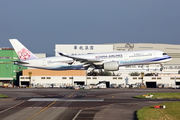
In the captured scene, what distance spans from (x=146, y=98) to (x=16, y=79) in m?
84.5

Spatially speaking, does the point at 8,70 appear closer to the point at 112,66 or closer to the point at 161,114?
the point at 112,66

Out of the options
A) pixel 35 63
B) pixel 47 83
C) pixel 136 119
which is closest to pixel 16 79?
pixel 47 83

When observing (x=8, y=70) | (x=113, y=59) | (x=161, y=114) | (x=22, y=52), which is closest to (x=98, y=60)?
(x=113, y=59)

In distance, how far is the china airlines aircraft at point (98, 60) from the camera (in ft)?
249

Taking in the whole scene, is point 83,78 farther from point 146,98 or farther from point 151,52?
point 146,98

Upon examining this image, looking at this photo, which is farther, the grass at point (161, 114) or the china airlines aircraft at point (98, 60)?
the china airlines aircraft at point (98, 60)

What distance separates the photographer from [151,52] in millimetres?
76688

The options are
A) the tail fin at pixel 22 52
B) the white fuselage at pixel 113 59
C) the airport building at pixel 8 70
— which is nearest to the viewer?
the white fuselage at pixel 113 59

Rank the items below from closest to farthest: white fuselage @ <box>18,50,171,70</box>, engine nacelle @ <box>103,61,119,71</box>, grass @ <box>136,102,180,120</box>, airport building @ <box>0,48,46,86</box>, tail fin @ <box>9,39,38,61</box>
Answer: grass @ <box>136,102,180,120</box> < engine nacelle @ <box>103,61,119,71</box> < white fuselage @ <box>18,50,171,70</box> < tail fin @ <box>9,39,38,61</box> < airport building @ <box>0,48,46,86</box>

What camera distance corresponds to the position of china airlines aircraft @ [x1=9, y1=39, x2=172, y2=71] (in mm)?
75812

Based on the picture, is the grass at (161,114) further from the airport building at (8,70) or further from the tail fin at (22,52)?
the airport building at (8,70)

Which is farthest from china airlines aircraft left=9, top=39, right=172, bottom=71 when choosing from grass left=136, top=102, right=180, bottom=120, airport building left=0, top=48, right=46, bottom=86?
airport building left=0, top=48, right=46, bottom=86

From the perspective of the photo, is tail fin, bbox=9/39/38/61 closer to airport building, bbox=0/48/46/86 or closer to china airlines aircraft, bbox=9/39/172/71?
china airlines aircraft, bbox=9/39/172/71

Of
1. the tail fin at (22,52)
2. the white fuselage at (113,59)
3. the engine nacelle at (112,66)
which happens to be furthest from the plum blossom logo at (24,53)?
the engine nacelle at (112,66)
